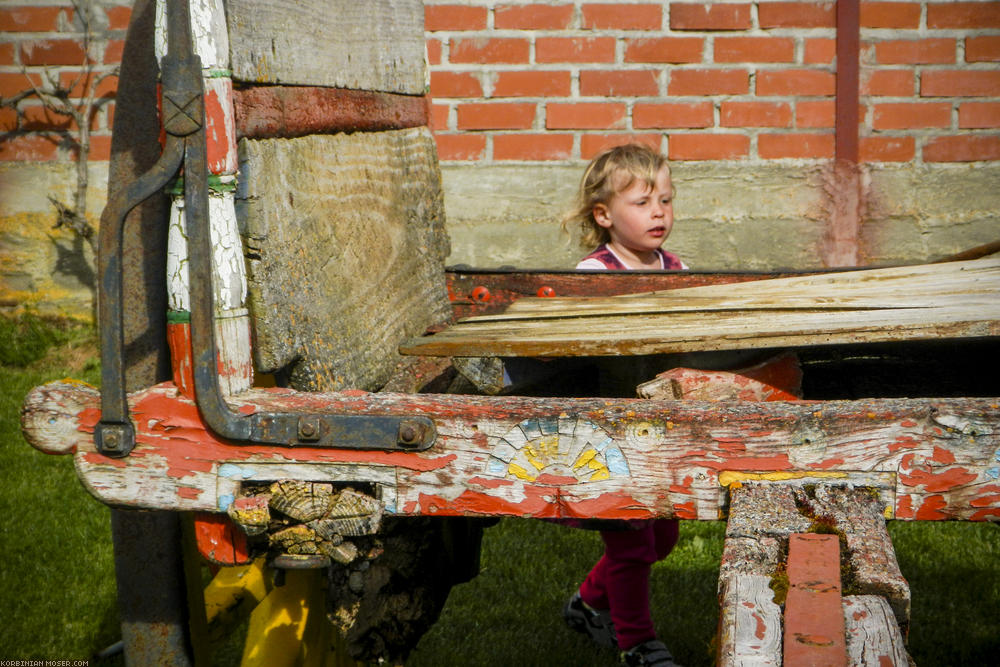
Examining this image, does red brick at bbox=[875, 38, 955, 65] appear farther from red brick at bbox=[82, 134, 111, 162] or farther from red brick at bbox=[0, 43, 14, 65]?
red brick at bbox=[0, 43, 14, 65]

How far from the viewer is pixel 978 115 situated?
13.2ft

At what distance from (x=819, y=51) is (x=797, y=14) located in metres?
0.17

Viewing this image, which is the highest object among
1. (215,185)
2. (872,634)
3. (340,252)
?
(215,185)

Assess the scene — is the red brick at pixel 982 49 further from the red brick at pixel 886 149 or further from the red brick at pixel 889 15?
the red brick at pixel 886 149

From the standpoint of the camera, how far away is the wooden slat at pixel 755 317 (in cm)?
133

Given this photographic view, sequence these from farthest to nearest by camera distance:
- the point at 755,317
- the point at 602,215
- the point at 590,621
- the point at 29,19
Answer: the point at 29,19
the point at 602,215
the point at 590,621
the point at 755,317

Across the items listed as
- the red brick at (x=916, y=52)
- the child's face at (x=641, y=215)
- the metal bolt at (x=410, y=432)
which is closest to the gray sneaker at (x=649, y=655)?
the child's face at (x=641, y=215)

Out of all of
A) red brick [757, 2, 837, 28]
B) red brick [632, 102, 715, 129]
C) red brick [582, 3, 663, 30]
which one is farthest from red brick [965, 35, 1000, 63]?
red brick [582, 3, 663, 30]

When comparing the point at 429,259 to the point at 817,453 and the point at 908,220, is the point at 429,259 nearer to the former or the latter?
the point at 817,453

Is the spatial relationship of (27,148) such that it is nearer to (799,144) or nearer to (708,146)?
(708,146)

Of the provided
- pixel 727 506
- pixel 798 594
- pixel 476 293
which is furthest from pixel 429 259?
pixel 798 594

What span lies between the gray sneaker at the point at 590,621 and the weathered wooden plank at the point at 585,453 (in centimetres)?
147

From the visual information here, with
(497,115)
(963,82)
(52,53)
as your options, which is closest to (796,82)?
(963,82)

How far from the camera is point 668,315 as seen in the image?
162 cm
